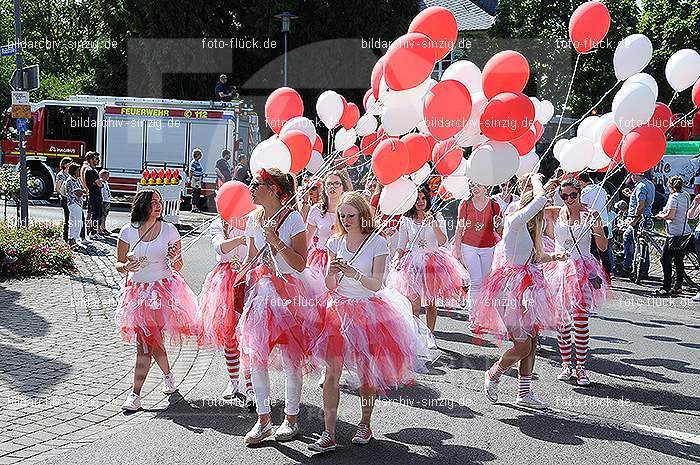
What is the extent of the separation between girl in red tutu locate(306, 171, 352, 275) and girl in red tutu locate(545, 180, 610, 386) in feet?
6.87

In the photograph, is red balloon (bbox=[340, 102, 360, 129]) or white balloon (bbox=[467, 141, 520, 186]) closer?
white balloon (bbox=[467, 141, 520, 186])

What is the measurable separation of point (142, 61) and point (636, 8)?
2238 centimetres

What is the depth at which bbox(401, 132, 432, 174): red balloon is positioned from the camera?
711cm

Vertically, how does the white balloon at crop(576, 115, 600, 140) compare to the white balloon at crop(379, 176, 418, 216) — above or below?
above

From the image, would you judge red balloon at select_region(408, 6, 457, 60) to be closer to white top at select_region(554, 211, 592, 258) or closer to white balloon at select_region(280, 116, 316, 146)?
white balloon at select_region(280, 116, 316, 146)

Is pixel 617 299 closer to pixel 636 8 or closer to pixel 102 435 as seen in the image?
pixel 102 435

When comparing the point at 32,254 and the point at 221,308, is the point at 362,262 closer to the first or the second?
the point at 221,308

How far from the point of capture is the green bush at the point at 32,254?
507 inches

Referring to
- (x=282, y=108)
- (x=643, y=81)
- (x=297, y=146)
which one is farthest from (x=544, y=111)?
(x=297, y=146)

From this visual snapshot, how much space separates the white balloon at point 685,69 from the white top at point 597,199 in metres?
1.25

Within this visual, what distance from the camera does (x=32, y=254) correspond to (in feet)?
43.4

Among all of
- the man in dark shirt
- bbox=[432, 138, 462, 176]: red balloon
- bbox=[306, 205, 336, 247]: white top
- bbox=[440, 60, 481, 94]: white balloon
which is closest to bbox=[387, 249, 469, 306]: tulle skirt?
bbox=[306, 205, 336, 247]: white top

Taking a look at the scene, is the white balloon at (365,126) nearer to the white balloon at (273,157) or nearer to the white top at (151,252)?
the white balloon at (273,157)

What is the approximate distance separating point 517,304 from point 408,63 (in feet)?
6.98
